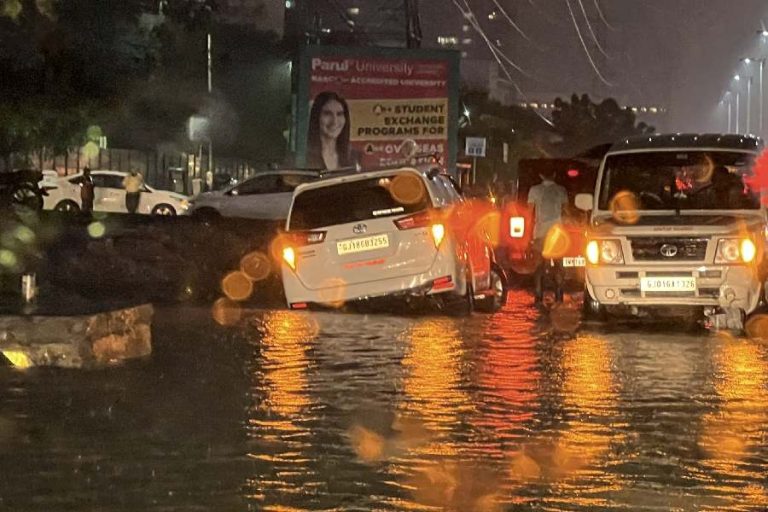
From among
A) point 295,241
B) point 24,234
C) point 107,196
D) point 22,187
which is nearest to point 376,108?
point 107,196

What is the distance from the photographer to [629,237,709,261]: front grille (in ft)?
51.2

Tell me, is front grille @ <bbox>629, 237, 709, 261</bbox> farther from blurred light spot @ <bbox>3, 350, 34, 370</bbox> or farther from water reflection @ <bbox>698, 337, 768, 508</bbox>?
blurred light spot @ <bbox>3, 350, 34, 370</bbox>

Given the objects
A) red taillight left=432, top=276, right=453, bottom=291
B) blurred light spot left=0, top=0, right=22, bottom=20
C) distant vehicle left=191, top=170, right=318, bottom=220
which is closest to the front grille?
red taillight left=432, top=276, right=453, bottom=291

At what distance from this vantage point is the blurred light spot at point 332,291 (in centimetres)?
1677

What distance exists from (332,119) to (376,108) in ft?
4.62

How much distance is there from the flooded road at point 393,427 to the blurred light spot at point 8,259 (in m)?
4.92

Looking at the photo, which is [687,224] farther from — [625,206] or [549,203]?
[549,203]

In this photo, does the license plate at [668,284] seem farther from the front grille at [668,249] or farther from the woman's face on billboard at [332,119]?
the woman's face on billboard at [332,119]

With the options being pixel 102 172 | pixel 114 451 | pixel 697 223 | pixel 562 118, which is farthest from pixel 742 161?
pixel 562 118

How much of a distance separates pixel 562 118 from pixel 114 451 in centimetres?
11931

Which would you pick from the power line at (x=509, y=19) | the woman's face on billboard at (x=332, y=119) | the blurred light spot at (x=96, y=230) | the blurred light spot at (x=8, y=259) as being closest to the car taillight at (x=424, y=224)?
the blurred light spot at (x=8, y=259)

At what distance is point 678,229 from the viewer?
15.6 m

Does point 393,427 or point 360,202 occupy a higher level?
point 360,202

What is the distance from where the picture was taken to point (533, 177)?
27453mm
